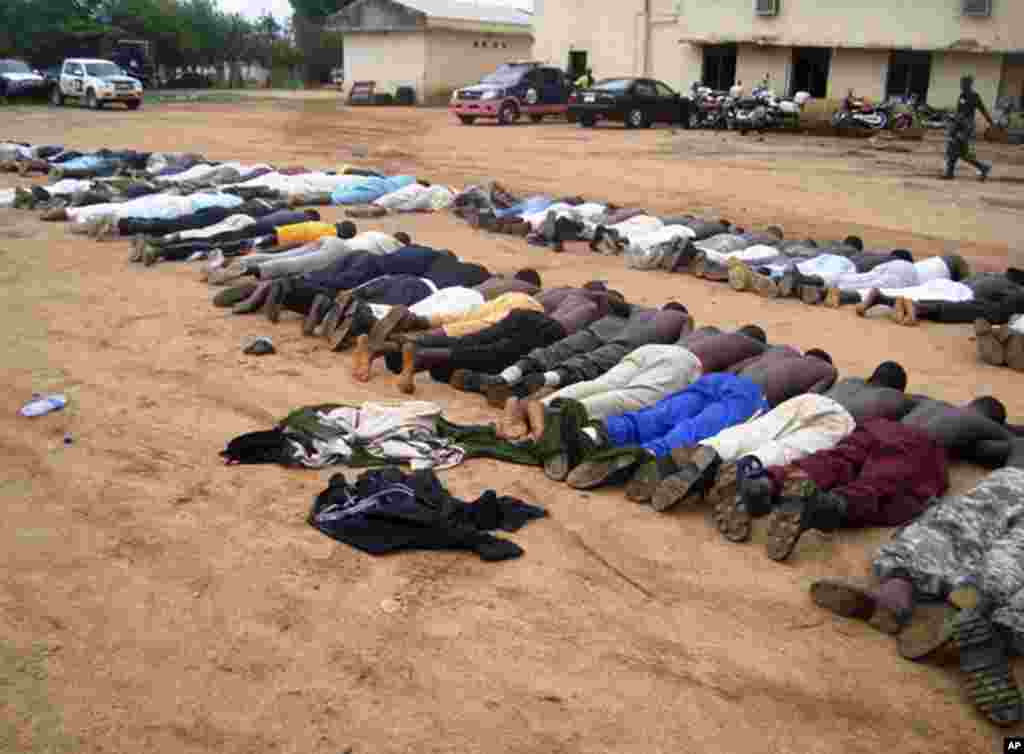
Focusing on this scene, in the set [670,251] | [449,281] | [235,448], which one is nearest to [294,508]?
[235,448]

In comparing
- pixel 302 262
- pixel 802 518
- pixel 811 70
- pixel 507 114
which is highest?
pixel 811 70

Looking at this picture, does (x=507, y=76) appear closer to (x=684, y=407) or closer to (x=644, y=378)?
(x=644, y=378)

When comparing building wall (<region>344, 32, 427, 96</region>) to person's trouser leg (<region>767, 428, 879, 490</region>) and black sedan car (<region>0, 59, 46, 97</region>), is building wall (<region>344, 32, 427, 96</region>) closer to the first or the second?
black sedan car (<region>0, 59, 46, 97</region>)

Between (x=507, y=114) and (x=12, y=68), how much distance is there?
17395mm

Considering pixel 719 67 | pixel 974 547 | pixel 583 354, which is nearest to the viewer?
pixel 974 547

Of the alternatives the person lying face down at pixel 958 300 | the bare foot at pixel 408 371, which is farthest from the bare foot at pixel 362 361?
the person lying face down at pixel 958 300

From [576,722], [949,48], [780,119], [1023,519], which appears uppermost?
[949,48]

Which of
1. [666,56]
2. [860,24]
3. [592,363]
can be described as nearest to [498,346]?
[592,363]

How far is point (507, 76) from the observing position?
1114 inches

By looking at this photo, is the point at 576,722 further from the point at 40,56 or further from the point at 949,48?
the point at 40,56

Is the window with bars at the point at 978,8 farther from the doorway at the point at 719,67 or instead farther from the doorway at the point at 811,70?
the doorway at the point at 719,67

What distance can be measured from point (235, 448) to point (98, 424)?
1120mm

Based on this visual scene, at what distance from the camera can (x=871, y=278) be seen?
9.25 metres

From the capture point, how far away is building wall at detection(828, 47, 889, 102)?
2775 centimetres
